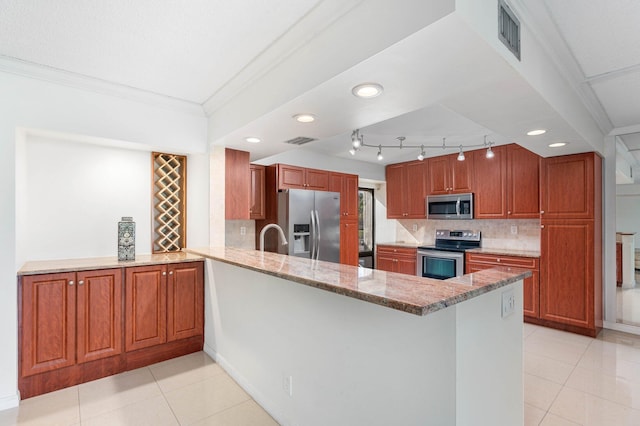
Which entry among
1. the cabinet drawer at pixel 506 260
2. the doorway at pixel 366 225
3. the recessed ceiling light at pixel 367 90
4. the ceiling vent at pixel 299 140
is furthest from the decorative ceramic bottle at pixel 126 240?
the cabinet drawer at pixel 506 260

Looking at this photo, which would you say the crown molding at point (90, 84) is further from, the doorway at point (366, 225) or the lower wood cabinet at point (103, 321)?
the doorway at point (366, 225)

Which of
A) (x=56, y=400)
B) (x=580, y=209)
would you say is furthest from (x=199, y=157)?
(x=580, y=209)

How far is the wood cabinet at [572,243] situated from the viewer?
3.41 meters

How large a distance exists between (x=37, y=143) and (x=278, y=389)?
2.77 metres

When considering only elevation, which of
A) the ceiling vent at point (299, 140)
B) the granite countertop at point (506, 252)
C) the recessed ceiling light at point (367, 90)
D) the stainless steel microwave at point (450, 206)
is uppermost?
the recessed ceiling light at point (367, 90)

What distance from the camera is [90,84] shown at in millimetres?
2447

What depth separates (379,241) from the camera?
5.90 m

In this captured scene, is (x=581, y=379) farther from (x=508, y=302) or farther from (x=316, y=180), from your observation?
(x=316, y=180)

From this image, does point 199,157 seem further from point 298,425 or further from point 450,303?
point 450,303

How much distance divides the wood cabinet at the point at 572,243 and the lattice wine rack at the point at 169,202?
4.14 m

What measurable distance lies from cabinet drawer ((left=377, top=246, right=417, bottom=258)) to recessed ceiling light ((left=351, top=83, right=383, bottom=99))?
366 cm

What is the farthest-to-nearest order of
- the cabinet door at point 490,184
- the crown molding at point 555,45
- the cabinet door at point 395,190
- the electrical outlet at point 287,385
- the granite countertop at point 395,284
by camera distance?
the cabinet door at point 395,190
the cabinet door at point 490,184
the electrical outlet at point 287,385
the crown molding at point 555,45
the granite countertop at point 395,284

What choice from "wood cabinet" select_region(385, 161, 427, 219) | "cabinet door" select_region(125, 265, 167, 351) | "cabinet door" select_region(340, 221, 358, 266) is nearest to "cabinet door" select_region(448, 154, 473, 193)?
"wood cabinet" select_region(385, 161, 427, 219)

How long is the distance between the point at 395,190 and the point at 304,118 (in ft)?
12.1
